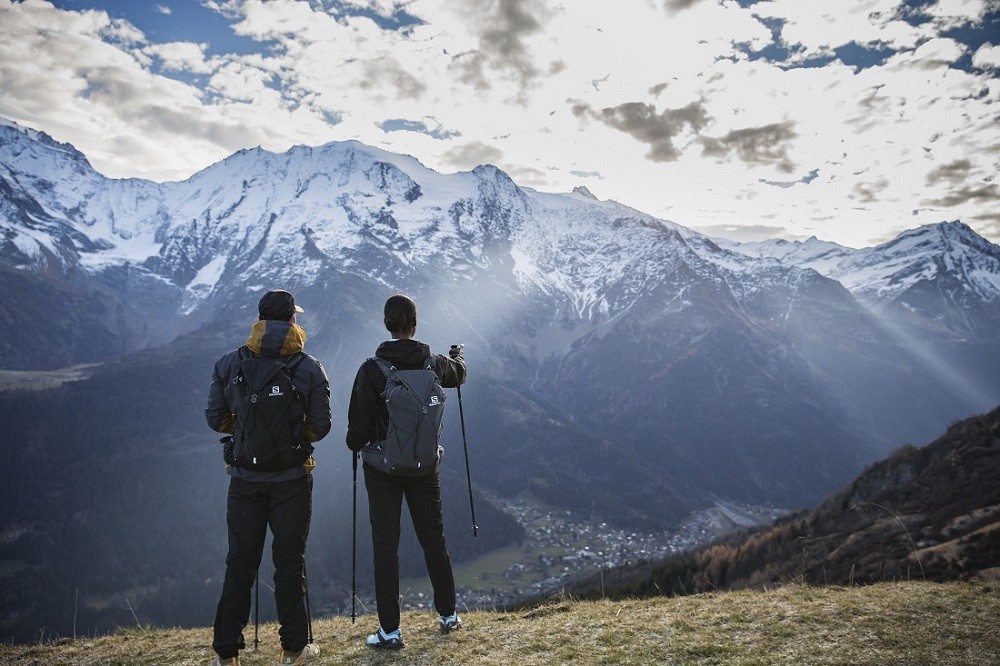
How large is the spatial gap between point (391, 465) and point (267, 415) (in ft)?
6.03


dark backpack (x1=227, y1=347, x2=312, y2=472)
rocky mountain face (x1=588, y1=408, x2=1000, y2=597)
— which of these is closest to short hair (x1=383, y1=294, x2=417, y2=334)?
dark backpack (x1=227, y1=347, x2=312, y2=472)

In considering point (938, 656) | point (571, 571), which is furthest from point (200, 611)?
point (938, 656)

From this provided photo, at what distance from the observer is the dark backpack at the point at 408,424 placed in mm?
8102

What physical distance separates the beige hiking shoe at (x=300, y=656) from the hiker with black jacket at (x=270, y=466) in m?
0.02

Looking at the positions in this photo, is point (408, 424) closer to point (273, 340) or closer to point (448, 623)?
point (273, 340)

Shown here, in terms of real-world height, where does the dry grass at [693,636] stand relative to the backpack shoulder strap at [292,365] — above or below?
below

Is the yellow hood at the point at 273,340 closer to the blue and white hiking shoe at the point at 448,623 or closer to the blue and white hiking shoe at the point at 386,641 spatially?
the blue and white hiking shoe at the point at 386,641

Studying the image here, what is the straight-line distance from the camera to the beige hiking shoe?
7762 mm

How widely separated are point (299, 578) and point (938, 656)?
331 inches

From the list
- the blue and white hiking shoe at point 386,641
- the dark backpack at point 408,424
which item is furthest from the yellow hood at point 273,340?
the blue and white hiking shoe at point 386,641

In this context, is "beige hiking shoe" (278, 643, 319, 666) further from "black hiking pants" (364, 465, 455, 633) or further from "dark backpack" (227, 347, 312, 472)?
"dark backpack" (227, 347, 312, 472)

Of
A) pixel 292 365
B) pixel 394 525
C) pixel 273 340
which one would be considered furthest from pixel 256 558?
pixel 273 340

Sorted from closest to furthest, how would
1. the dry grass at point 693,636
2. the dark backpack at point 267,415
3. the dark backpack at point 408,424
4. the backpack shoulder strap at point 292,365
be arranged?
the dry grass at point 693,636 < the dark backpack at point 267,415 < the backpack shoulder strap at point 292,365 < the dark backpack at point 408,424

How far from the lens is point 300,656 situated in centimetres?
786
